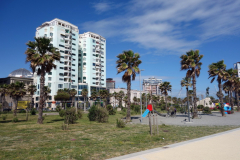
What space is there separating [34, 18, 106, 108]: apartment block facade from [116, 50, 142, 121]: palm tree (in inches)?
1895

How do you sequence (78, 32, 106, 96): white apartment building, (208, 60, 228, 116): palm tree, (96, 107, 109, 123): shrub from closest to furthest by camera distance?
(96, 107, 109, 123): shrub
(208, 60, 228, 116): palm tree
(78, 32, 106, 96): white apartment building

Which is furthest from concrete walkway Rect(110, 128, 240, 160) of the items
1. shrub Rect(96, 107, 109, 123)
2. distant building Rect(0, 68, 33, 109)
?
distant building Rect(0, 68, 33, 109)

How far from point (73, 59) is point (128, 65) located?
64.1m

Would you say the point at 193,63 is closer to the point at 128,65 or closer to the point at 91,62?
the point at 128,65

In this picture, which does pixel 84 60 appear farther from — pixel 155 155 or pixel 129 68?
pixel 155 155

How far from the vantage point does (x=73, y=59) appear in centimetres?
8588

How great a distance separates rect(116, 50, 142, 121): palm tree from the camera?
25578 mm

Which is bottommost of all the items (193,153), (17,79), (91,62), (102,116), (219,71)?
(193,153)

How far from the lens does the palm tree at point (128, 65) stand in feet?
83.9

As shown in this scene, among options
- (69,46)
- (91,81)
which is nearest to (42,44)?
(69,46)

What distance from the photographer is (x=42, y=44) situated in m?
20.6

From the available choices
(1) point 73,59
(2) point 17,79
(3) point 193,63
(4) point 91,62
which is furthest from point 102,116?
(2) point 17,79

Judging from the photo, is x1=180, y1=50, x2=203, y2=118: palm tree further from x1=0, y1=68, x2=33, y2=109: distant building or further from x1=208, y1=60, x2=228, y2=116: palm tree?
x1=0, y1=68, x2=33, y2=109: distant building

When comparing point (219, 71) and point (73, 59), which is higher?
point (73, 59)
